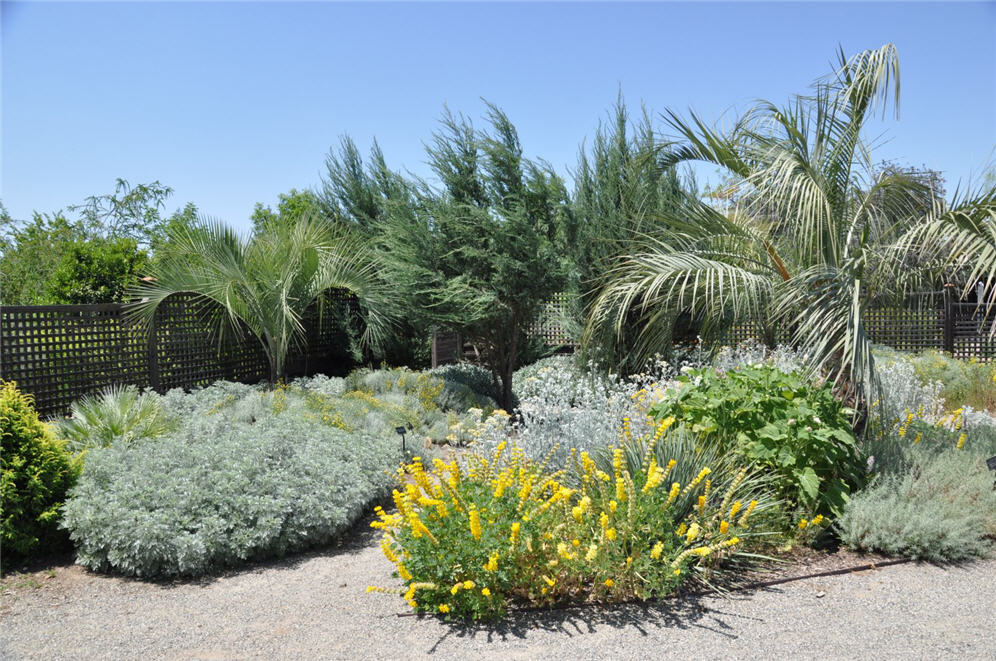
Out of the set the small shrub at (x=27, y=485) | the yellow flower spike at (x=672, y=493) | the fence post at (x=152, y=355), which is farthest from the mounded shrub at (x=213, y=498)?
the fence post at (x=152, y=355)

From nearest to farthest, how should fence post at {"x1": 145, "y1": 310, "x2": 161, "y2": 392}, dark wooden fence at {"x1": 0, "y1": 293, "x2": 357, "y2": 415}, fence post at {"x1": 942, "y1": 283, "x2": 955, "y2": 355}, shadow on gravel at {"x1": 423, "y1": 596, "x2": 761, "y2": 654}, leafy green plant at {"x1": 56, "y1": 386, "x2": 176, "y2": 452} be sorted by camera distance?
shadow on gravel at {"x1": 423, "y1": 596, "x2": 761, "y2": 654}, leafy green plant at {"x1": 56, "y1": 386, "x2": 176, "y2": 452}, dark wooden fence at {"x1": 0, "y1": 293, "x2": 357, "y2": 415}, fence post at {"x1": 145, "y1": 310, "x2": 161, "y2": 392}, fence post at {"x1": 942, "y1": 283, "x2": 955, "y2": 355}

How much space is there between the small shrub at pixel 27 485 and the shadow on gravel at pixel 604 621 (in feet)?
9.17

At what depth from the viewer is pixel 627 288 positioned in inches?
219

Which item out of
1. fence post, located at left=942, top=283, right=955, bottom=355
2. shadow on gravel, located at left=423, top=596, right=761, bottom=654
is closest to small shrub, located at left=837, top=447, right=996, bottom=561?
shadow on gravel, located at left=423, top=596, right=761, bottom=654

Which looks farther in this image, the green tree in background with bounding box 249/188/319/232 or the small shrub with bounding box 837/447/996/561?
the green tree in background with bounding box 249/188/319/232

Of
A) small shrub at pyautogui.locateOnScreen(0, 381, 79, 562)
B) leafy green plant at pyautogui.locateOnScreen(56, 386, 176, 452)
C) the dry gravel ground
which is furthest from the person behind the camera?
leafy green plant at pyautogui.locateOnScreen(56, 386, 176, 452)

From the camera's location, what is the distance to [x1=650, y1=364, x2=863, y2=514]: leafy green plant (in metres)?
4.07

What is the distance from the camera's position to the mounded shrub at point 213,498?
3.90 metres

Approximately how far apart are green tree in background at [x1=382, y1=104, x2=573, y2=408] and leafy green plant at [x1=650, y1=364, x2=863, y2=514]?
444 cm

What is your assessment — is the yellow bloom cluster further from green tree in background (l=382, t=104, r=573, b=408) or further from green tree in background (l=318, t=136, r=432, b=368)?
green tree in background (l=318, t=136, r=432, b=368)

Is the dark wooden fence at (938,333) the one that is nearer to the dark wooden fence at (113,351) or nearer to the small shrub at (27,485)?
the dark wooden fence at (113,351)

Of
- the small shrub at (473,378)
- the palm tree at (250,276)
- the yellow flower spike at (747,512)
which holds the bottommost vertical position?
the yellow flower spike at (747,512)

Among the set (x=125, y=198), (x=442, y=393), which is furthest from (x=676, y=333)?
(x=125, y=198)

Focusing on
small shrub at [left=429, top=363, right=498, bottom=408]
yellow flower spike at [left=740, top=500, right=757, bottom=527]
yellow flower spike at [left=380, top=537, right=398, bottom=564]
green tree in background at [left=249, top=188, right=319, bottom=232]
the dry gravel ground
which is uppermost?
green tree in background at [left=249, top=188, right=319, bottom=232]
